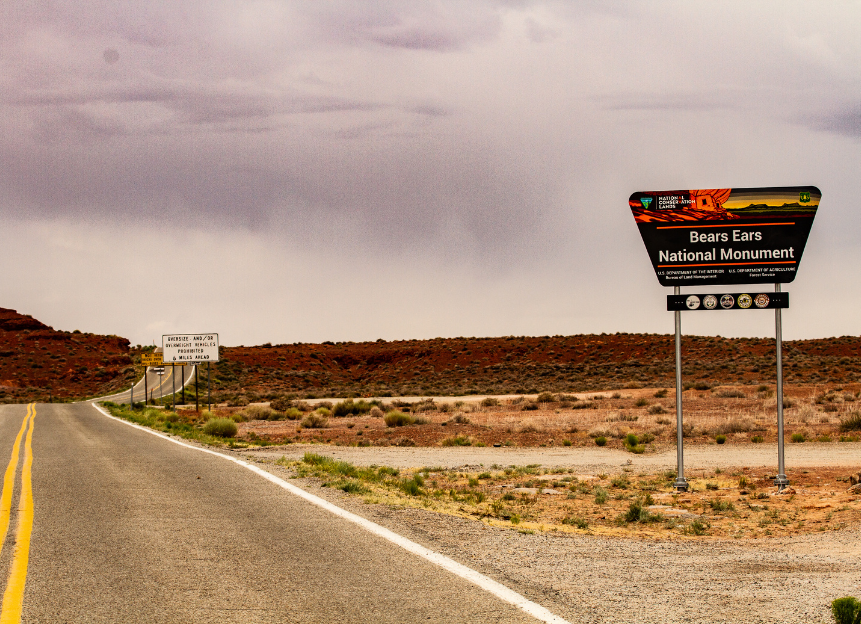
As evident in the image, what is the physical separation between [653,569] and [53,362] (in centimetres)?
12043

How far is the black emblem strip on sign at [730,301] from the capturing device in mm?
13805

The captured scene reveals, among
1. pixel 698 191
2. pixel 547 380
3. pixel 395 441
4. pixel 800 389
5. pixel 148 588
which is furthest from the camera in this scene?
pixel 547 380

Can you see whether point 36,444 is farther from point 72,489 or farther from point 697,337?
point 697,337

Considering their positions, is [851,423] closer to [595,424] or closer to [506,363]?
[595,424]

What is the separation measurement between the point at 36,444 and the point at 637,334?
104 metres

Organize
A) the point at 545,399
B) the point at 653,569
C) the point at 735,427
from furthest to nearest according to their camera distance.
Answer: the point at 545,399
the point at 735,427
the point at 653,569

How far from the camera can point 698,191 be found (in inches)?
544

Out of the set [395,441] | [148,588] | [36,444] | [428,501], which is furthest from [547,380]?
[148,588]

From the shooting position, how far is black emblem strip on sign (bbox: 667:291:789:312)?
45.3ft

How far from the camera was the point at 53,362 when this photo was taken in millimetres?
113562

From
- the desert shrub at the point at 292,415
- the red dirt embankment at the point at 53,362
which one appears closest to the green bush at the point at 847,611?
the desert shrub at the point at 292,415

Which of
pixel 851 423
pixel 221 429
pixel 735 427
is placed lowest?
pixel 221 429

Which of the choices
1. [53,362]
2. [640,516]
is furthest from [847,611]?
[53,362]

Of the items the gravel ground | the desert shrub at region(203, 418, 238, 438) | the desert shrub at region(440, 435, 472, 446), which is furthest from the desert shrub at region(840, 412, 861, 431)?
the desert shrub at region(203, 418, 238, 438)
